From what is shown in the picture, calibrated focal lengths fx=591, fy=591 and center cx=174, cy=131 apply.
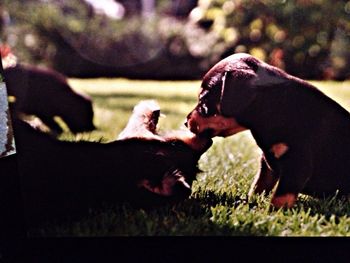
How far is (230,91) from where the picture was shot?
2.64 metres

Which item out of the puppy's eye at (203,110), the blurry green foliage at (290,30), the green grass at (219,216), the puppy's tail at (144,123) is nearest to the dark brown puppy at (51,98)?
the green grass at (219,216)

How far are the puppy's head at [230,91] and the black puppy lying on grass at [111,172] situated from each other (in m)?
0.13

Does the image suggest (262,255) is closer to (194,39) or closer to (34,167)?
(34,167)

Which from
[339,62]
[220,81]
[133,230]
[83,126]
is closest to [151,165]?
[133,230]

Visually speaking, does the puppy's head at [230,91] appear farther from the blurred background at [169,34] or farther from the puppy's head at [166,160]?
the blurred background at [169,34]

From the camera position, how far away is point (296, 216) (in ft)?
9.16

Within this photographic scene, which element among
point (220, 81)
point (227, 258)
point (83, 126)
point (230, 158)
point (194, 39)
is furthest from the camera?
point (194, 39)

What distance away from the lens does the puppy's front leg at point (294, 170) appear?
2699mm

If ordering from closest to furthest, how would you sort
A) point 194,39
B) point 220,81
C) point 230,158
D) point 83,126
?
1. point 220,81
2. point 230,158
3. point 83,126
4. point 194,39

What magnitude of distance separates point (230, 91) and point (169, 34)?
4.41ft

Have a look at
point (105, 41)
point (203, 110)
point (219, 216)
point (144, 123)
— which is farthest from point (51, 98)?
point (219, 216)

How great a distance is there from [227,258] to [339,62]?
1.52m

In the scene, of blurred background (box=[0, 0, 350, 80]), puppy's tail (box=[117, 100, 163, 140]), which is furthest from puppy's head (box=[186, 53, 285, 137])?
blurred background (box=[0, 0, 350, 80])

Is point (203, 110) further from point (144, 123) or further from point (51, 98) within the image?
point (51, 98)
